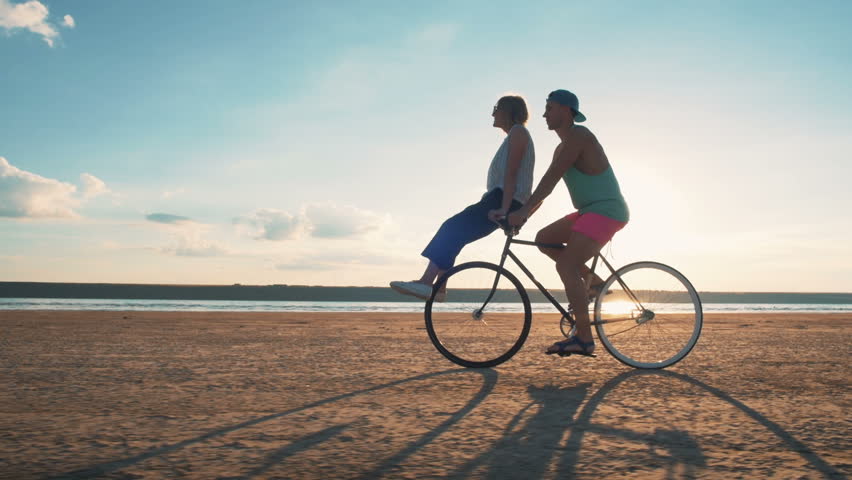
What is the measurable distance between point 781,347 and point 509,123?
380cm

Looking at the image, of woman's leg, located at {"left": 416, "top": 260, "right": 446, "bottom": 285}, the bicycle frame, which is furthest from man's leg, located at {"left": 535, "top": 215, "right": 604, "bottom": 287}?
woman's leg, located at {"left": 416, "top": 260, "right": 446, "bottom": 285}

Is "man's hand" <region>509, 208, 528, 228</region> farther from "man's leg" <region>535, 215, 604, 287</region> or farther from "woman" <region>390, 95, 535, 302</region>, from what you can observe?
"man's leg" <region>535, 215, 604, 287</region>

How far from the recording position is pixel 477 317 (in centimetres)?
534

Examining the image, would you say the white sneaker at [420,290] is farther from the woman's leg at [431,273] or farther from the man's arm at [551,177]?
the man's arm at [551,177]

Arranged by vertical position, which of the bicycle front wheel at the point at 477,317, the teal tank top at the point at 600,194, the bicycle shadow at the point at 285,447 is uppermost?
the teal tank top at the point at 600,194

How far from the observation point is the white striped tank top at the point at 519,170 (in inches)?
204

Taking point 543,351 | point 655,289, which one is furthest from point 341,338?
point 655,289

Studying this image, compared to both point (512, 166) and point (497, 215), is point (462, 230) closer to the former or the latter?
point (497, 215)

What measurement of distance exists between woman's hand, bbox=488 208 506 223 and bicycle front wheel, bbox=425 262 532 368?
1.36ft

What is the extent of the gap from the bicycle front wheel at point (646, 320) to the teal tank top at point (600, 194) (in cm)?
51

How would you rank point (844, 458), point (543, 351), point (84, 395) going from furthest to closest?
point (543, 351) < point (84, 395) < point (844, 458)

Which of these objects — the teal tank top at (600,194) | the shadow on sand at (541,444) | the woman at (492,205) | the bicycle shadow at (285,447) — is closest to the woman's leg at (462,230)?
the woman at (492,205)

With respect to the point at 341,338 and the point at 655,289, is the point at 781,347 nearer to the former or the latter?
the point at 655,289

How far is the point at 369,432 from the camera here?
9.16 feet
